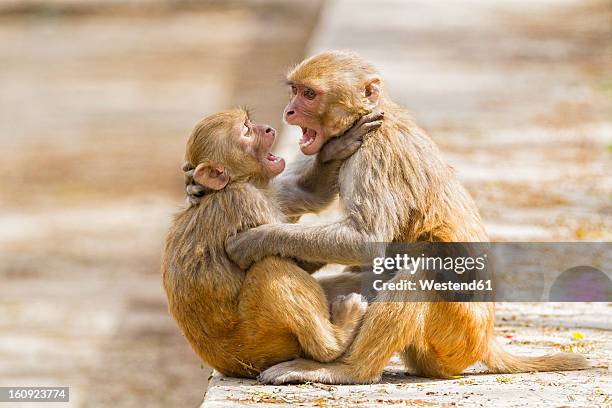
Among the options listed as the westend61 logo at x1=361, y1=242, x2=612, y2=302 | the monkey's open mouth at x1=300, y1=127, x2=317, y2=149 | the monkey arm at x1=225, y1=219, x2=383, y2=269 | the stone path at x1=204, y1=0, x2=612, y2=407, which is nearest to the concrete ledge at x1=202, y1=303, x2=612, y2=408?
the stone path at x1=204, y1=0, x2=612, y2=407

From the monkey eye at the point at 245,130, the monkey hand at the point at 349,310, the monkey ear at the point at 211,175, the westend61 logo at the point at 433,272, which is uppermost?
the monkey eye at the point at 245,130

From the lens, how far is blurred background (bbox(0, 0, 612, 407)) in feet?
35.0

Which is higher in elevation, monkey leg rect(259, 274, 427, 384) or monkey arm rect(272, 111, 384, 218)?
monkey arm rect(272, 111, 384, 218)

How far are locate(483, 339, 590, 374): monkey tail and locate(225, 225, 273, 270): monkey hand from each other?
1.26 meters

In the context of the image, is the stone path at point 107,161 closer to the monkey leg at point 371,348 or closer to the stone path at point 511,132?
the monkey leg at point 371,348

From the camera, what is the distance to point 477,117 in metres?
13.3

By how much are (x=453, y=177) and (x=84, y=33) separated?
20738mm

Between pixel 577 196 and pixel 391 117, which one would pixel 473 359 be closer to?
pixel 391 117

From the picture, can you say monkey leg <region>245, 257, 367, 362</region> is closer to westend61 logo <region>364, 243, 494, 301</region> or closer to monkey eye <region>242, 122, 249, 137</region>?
westend61 logo <region>364, 243, 494, 301</region>

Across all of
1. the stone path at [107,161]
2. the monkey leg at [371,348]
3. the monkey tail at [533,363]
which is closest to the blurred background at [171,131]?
the stone path at [107,161]

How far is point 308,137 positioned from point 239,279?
78cm

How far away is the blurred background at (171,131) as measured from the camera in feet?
35.0

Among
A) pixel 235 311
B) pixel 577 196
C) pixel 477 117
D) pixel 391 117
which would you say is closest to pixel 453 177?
pixel 391 117

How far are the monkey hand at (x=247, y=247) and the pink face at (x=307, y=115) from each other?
535 millimetres
